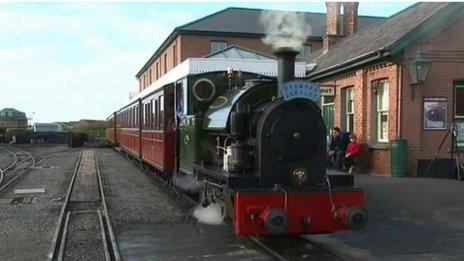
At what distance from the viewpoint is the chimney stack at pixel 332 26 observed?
23.9m

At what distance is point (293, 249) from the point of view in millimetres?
7438

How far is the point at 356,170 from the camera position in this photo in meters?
16.2

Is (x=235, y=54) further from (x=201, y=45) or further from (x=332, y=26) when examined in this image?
(x=201, y=45)

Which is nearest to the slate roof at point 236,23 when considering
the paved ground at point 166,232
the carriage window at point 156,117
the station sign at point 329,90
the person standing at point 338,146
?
the station sign at point 329,90

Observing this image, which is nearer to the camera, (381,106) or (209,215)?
(209,215)

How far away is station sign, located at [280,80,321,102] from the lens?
6.96 meters

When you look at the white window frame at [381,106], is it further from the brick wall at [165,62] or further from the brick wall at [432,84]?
the brick wall at [165,62]

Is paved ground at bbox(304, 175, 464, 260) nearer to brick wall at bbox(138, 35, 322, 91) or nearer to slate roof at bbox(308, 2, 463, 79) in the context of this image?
slate roof at bbox(308, 2, 463, 79)

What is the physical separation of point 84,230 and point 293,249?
11.0 feet

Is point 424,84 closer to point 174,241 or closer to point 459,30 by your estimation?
point 459,30

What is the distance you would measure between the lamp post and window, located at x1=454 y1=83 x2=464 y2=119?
1.18 m

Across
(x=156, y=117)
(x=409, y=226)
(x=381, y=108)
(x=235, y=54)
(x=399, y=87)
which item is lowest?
(x=409, y=226)

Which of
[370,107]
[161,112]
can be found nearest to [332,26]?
[370,107]

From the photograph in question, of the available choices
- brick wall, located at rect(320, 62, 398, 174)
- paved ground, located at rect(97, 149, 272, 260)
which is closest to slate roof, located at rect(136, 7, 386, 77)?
brick wall, located at rect(320, 62, 398, 174)
